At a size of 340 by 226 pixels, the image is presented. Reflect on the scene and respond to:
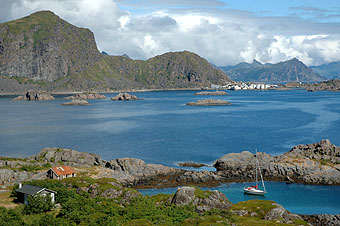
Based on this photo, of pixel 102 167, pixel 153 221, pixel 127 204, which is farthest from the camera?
pixel 102 167

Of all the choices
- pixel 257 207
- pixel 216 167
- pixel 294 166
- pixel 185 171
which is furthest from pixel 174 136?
pixel 257 207

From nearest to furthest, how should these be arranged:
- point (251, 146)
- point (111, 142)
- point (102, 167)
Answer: point (102, 167), point (251, 146), point (111, 142)

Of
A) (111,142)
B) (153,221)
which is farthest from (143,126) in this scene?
(153,221)

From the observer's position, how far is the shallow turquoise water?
6956 cm

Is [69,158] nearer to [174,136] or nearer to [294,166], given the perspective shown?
[294,166]

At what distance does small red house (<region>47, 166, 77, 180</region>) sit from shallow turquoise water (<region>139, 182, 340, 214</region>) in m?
15.5

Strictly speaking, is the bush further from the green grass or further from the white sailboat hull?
the white sailboat hull

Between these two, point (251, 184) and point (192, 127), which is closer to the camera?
point (251, 184)

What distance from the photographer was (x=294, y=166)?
8906cm

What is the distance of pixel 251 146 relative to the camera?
123188mm

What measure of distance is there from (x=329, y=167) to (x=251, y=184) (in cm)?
2008

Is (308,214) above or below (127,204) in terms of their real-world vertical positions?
below

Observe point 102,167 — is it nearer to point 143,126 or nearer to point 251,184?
point 251,184

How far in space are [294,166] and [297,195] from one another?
13.8 meters
